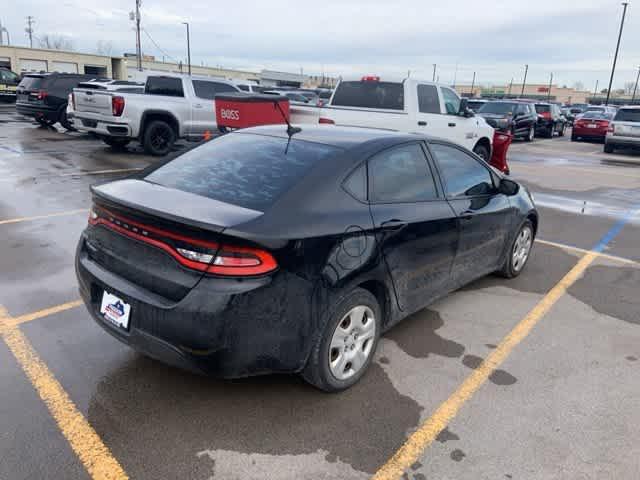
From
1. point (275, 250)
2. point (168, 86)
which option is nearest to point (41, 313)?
point (275, 250)

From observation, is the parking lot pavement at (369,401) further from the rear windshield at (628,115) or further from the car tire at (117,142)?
the rear windshield at (628,115)

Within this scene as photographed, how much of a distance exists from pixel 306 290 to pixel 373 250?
1.89 ft

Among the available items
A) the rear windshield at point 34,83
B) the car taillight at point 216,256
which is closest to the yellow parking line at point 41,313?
the car taillight at point 216,256

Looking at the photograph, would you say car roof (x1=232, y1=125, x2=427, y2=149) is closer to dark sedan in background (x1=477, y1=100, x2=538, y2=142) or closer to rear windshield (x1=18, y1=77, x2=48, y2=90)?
rear windshield (x1=18, y1=77, x2=48, y2=90)

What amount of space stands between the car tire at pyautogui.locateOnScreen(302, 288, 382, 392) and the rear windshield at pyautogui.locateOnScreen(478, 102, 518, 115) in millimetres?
18746

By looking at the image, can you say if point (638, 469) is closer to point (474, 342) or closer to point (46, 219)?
point (474, 342)

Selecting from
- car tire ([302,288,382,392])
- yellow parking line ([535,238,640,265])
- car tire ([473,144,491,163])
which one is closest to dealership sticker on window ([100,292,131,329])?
car tire ([302,288,382,392])

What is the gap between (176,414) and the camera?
9.50ft

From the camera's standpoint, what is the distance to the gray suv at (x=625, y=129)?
55.3 feet

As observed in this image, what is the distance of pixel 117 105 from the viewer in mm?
11211

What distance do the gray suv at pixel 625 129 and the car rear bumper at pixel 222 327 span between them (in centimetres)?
1794

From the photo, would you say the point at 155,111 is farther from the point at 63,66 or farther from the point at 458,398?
the point at 63,66

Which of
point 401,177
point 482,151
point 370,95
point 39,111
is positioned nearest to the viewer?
point 401,177

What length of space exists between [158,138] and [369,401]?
1056 centimetres
